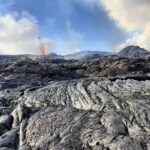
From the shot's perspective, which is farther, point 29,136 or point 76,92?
point 76,92

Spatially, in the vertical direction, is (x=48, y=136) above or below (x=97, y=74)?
below

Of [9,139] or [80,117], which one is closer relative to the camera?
[9,139]

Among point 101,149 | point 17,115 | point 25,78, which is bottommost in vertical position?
point 101,149

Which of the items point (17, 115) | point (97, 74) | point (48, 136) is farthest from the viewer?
point (97, 74)

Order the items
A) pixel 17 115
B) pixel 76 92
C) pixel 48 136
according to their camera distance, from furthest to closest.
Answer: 1. pixel 76 92
2. pixel 17 115
3. pixel 48 136

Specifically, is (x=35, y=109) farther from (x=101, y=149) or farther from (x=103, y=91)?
(x=101, y=149)

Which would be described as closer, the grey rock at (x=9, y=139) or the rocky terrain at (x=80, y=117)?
the rocky terrain at (x=80, y=117)

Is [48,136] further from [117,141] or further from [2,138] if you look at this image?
[117,141]

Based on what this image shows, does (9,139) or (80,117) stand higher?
(80,117)

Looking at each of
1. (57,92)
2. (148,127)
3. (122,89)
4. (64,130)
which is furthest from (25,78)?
(148,127)

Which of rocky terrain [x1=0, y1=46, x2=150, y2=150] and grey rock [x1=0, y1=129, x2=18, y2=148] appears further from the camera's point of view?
grey rock [x1=0, y1=129, x2=18, y2=148]
